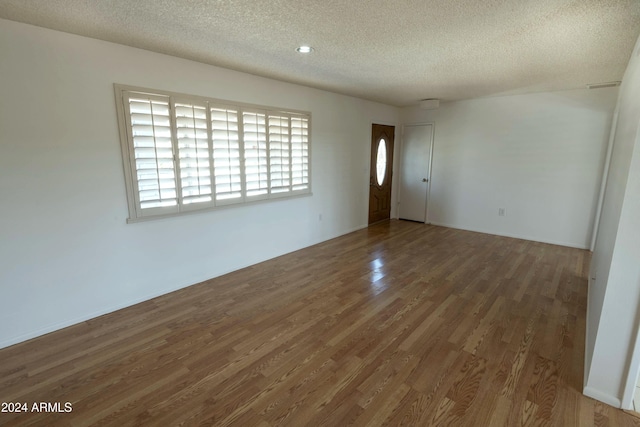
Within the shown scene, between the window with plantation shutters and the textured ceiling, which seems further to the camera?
the window with plantation shutters

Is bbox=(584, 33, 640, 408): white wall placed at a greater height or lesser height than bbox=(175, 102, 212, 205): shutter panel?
lesser

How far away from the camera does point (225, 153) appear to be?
351 centimetres

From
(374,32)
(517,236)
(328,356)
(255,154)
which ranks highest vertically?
(374,32)

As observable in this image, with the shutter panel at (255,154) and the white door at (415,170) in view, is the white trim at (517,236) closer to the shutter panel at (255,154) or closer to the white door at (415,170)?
the white door at (415,170)

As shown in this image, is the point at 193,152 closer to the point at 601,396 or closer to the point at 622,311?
the point at 622,311

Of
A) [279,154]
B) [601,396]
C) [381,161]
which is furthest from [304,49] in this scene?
[381,161]

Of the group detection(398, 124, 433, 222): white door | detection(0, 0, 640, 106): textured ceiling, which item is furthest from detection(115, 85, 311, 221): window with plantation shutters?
detection(398, 124, 433, 222): white door

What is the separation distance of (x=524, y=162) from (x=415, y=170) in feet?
6.50

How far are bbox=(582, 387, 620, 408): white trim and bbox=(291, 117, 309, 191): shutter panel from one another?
3.64 m

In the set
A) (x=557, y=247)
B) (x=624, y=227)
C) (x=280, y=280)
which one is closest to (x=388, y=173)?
(x=557, y=247)

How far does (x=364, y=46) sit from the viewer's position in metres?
2.69

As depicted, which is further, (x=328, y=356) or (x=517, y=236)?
(x=517, y=236)

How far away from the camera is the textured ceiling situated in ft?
6.44

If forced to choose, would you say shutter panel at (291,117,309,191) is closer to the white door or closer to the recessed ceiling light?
the recessed ceiling light
